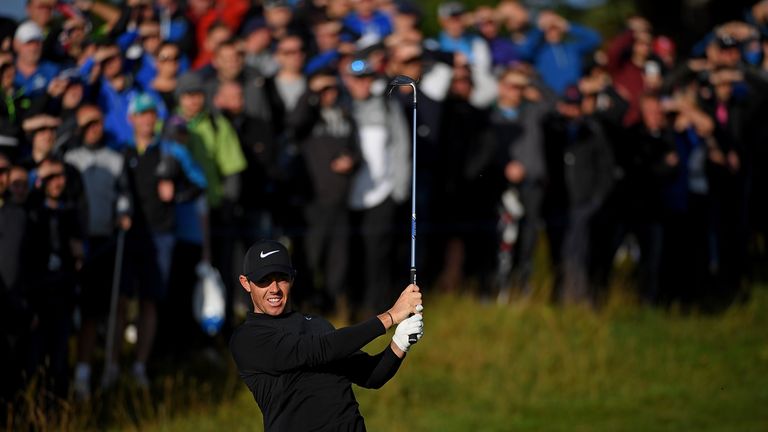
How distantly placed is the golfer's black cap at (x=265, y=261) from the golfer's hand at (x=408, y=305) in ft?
1.81

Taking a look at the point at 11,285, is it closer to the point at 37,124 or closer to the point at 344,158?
the point at 37,124

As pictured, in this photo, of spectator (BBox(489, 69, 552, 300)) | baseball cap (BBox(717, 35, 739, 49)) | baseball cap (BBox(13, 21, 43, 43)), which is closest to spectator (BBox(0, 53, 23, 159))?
baseball cap (BBox(13, 21, 43, 43))

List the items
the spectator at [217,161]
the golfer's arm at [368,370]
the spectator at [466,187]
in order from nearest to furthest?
the golfer's arm at [368,370] < the spectator at [217,161] < the spectator at [466,187]

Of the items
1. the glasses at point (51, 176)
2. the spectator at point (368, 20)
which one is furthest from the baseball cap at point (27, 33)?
the spectator at point (368, 20)

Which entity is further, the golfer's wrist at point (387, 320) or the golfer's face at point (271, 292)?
the golfer's face at point (271, 292)

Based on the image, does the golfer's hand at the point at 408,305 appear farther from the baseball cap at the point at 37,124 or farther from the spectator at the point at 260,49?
the spectator at the point at 260,49

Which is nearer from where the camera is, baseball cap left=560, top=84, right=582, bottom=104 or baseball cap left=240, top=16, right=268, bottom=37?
Result: baseball cap left=240, top=16, right=268, bottom=37

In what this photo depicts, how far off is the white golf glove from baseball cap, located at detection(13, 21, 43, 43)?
619 cm

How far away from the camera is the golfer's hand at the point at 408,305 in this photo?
7.23m

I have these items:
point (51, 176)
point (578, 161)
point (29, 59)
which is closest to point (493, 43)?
point (578, 161)

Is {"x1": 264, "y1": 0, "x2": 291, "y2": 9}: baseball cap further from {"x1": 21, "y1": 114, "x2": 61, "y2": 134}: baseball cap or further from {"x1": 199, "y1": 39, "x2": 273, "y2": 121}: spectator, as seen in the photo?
{"x1": 21, "y1": 114, "x2": 61, "y2": 134}: baseball cap

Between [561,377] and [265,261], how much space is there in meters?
8.21

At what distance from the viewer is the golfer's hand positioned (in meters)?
7.23

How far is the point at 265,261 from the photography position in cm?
741
